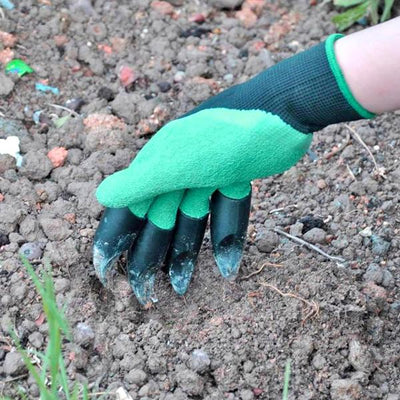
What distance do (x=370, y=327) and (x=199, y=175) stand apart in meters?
0.61

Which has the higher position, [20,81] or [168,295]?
[20,81]

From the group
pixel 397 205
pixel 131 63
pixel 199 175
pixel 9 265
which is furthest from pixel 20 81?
pixel 397 205

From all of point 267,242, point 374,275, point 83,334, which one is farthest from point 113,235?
point 374,275

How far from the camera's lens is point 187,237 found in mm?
2035

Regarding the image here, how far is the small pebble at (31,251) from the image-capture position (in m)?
2.12

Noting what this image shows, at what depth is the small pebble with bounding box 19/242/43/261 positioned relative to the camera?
212 centimetres

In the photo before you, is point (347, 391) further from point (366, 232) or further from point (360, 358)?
point (366, 232)

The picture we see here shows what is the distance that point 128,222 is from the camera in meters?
2.00

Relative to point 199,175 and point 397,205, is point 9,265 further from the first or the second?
point 397,205

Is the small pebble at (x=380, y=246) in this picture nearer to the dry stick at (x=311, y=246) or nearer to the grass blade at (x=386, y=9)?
the dry stick at (x=311, y=246)

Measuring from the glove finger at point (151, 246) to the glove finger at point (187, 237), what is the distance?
0.02m

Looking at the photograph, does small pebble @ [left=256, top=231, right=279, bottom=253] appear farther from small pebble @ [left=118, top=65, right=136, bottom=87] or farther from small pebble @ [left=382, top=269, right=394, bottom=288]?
small pebble @ [left=118, top=65, right=136, bottom=87]

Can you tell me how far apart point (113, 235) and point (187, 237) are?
0.59ft

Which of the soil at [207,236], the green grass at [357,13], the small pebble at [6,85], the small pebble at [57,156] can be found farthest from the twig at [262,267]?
the green grass at [357,13]
